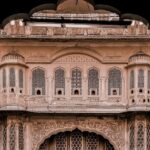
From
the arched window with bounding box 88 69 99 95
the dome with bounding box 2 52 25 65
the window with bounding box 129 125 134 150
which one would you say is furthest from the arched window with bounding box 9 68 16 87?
the window with bounding box 129 125 134 150

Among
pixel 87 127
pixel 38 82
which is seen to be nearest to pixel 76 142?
pixel 87 127

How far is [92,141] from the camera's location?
1812 cm

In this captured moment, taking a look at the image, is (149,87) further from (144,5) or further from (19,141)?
(144,5)

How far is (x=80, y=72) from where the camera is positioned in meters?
18.2

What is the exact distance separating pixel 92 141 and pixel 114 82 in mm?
1605

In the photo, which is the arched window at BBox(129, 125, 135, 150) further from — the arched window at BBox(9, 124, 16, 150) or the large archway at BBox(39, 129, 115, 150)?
the arched window at BBox(9, 124, 16, 150)

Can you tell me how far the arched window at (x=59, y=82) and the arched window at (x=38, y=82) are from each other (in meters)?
0.34

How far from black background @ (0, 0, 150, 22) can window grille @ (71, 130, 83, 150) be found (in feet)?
51.5

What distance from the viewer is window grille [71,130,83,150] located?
706 inches

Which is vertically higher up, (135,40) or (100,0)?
(135,40)

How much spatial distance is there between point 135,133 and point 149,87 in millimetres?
1238

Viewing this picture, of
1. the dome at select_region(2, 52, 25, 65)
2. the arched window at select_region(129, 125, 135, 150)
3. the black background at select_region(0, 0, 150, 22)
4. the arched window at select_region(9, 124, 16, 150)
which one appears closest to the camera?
the black background at select_region(0, 0, 150, 22)

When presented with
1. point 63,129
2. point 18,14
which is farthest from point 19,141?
point 18,14

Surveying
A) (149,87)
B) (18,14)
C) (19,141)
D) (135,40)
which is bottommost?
(18,14)
